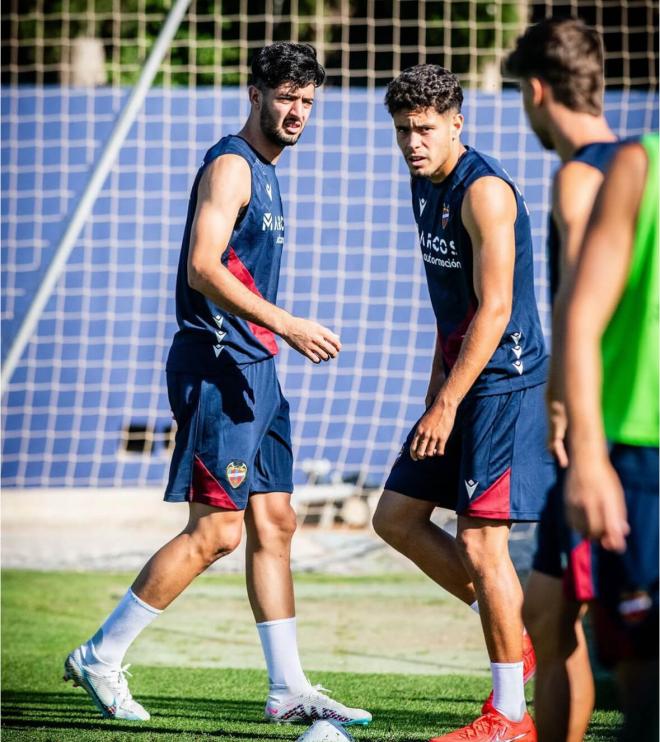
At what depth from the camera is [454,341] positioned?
13.8 feet

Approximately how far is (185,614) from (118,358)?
3763 mm

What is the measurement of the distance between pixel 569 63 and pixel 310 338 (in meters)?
1.54

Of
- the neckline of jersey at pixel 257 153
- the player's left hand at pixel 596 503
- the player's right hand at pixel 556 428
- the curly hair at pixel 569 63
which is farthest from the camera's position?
the neckline of jersey at pixel 257 153

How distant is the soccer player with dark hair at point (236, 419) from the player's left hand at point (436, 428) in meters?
0.72

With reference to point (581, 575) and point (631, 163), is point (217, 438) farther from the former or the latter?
point (631, 163)

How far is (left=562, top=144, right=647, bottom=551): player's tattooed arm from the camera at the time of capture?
243 cm

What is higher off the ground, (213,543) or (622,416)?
(622,416)

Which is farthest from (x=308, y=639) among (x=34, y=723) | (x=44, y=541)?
(x=44, y=541)

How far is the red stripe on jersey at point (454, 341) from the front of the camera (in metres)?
4.15

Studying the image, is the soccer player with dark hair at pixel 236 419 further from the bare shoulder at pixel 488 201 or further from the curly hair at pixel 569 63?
the curly hair at pixel 569 63

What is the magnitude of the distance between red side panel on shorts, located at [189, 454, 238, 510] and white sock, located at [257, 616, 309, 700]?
0.50m

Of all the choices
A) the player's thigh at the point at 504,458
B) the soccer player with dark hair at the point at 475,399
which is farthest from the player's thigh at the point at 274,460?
the player's thigh at the point at 504,458

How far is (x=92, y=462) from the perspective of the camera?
1037cm

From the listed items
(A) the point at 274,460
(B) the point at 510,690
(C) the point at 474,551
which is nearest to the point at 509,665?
(B) the point at 510,690
